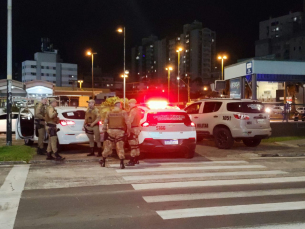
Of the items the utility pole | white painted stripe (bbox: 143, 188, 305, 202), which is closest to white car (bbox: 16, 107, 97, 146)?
the utility pole

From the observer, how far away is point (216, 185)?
8.11 metres

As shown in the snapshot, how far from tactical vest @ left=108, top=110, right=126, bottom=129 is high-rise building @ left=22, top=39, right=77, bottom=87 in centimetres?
9380

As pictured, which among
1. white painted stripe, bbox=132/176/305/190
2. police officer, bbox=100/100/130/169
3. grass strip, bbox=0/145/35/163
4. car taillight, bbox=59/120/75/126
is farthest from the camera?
car taillight, bbox=59/120/75/126

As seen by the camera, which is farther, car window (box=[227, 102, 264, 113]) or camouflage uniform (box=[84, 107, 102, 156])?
car window (box=[227, 102, 264, 113])

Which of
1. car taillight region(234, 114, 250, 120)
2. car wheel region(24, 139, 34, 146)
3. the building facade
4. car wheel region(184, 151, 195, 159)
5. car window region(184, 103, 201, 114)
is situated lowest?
car wheel region(184, 151, 195, 159)

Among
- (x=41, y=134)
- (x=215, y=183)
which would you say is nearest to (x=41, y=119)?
→ (x=41, y=134)

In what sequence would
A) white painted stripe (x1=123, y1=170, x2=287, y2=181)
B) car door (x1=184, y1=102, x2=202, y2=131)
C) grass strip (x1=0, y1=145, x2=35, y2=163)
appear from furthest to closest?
car door (x1=184, y1=102, x2=202, y2=131)
grass strip (x1=0, y1=145, x2=35, y2=163)
white painted stripe (x1=123, y1=170, x2=287, y2=181)

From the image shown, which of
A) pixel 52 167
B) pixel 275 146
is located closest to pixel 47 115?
pixel 52 167

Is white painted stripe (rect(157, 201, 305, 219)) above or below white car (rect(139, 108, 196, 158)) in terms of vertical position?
below

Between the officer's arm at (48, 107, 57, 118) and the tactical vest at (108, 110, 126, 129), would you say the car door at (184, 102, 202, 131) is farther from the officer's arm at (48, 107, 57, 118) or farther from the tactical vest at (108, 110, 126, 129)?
the officer's arm at (48, 107, 57, 118)

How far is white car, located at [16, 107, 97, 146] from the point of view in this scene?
12.4m

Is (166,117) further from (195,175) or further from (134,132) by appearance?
(195,175)

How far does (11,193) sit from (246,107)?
30.7ft

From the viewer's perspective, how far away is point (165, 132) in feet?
36.6
